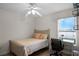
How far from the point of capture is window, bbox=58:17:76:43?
3.19ft

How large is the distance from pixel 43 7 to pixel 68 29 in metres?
0.43

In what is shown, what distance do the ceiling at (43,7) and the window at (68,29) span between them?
6.2 inches

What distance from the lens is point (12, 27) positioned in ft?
3.37

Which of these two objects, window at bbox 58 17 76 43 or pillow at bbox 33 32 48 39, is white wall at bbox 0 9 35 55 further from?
window at bbox 58 17 76 43

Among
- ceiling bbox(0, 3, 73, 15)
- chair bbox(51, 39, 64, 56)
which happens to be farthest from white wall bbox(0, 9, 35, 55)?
chair bbox(51, 39, 64, 56)

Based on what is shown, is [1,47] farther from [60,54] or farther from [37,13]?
[60,54]

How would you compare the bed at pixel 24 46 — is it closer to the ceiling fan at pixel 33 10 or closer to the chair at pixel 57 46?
the chair at pixel 57 46

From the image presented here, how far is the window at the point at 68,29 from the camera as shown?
97 centimetres

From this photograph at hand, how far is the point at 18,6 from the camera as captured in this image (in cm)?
101

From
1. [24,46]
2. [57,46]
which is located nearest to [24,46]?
[24,46]

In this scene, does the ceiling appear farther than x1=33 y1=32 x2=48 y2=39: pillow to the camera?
No

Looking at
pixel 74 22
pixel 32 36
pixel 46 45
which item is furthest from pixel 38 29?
pixel 74 22

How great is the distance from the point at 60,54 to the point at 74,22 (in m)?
0.43

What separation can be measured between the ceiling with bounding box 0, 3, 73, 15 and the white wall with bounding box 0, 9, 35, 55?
62 millimetres
